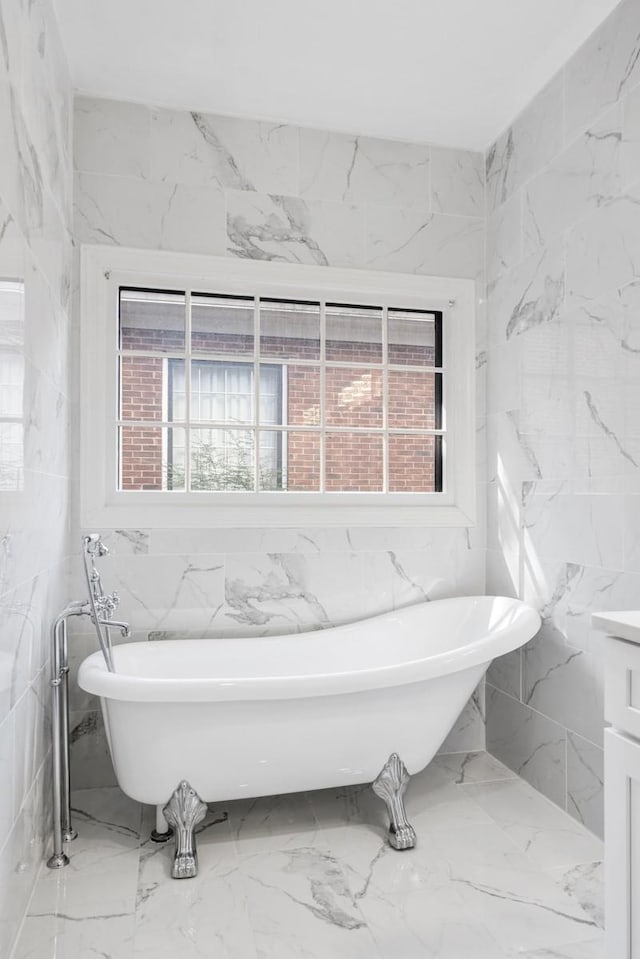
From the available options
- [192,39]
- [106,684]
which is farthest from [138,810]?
[192,39]

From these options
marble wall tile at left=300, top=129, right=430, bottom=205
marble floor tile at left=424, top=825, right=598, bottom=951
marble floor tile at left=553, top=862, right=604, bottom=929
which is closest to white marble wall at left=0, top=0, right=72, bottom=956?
marble wall tile at left=300, top=129, right=430, bottom=205

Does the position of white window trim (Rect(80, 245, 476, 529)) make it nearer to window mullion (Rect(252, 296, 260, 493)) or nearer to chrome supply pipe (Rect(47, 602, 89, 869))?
window mullion (Rect(252, 296, 260, 493))

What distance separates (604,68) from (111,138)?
1.81 m

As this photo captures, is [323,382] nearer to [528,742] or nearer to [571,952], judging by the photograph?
[528,742]

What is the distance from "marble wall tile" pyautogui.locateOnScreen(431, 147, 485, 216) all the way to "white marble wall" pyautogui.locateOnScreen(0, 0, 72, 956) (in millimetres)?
1543

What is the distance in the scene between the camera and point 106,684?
1906 millimetres

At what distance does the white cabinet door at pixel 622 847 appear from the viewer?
125cm

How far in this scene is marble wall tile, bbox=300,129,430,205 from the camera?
112 inches

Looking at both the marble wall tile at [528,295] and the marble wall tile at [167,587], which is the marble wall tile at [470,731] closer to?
the marble wall tile at [167,587]

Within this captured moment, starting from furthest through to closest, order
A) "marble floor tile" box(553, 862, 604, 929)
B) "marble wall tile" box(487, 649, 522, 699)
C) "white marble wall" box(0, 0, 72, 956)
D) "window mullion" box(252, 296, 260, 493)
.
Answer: "window mullion" box(252, 296, 260, 493), "marble wall tile" box(487, 649, 522, 699), "marble floor tile" box(553, 862, 604, 929), "white marble wall" box(0, 0, 72, 956)

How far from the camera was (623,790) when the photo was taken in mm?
1271

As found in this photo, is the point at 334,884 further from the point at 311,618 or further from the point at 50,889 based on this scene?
the point at 311,618

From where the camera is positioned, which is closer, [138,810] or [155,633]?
[138,810]

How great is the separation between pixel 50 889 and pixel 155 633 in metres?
0.93
